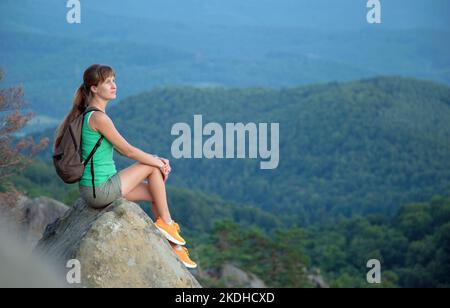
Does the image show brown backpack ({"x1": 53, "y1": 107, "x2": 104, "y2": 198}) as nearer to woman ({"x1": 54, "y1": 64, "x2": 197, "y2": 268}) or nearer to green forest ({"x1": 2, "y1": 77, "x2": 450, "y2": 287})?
woman ({"x1": 54, "y1": 64, "x2": 197, "y2": 268})

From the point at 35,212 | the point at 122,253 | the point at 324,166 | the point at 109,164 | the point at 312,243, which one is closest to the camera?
the point at 122,253

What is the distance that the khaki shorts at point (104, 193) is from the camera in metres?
5.71

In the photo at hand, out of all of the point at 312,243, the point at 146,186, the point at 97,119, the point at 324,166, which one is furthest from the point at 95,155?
the point at 324,166

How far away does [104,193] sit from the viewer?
5.71 metres

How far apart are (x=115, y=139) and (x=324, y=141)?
73354 millimetres

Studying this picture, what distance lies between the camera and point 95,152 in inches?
227

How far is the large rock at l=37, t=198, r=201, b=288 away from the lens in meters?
5.27

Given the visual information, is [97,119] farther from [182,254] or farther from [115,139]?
[182,254]

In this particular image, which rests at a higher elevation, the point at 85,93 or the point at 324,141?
the point at 324,141

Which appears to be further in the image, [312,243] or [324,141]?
[324,141]

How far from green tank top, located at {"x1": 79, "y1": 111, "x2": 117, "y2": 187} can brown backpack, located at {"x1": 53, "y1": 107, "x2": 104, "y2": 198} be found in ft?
0.09

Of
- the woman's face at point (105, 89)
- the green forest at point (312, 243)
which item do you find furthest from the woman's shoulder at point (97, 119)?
the green forest at point (312, 243)
